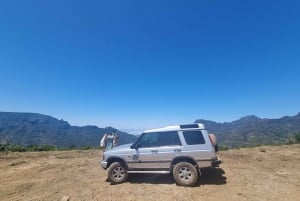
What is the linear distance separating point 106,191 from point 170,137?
2.92 metres

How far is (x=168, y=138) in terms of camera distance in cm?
745

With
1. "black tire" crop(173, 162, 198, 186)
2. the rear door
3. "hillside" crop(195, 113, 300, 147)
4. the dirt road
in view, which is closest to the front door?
the rear door

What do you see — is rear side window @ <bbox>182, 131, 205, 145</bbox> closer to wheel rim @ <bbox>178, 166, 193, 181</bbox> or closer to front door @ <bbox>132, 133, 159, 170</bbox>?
wheel rim @ <bbox>178, 166, 193, 181</bbox>

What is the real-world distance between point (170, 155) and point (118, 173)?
224cm

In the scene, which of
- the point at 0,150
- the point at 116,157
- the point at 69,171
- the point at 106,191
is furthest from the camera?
the point at 0,150

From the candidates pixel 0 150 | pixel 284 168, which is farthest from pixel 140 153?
pixel 0 150

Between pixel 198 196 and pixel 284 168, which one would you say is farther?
pixel 284 168

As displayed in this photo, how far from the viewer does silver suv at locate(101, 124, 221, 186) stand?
271 inches

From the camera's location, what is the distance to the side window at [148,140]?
7.61m

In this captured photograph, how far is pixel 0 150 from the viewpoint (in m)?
19.0

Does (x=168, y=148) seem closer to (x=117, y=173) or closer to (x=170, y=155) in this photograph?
(x=170, y=155)

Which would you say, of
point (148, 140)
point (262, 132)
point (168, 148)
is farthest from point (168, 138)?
point (262, 132)

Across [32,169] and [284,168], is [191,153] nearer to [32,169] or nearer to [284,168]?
[284,168]

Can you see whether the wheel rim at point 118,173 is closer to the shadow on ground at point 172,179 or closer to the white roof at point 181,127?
the shadow on ground at point 172,179
